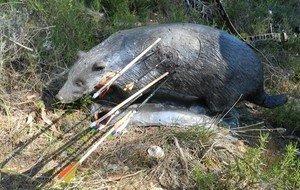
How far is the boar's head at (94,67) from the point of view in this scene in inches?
111

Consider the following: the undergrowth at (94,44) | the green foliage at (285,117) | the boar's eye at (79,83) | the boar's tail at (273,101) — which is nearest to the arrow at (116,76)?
the boar's eye at (79,83)

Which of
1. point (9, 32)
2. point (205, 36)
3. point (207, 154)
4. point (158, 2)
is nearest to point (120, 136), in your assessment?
point (207, 154)

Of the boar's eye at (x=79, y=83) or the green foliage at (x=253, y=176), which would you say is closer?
the green foliage at (x=253, y=176)

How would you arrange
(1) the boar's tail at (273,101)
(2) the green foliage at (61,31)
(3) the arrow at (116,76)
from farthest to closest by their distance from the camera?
(2) the green foliage at (61,31), (1) the boar's tail at (273,101), (3) the arrow at (116,76)

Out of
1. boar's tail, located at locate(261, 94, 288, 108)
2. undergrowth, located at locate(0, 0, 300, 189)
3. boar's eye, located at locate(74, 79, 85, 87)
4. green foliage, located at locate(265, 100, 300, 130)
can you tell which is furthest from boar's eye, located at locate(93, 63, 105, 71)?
green foliage, located at locate(265, 100, 300, 130)

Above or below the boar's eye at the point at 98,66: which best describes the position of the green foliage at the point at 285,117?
below

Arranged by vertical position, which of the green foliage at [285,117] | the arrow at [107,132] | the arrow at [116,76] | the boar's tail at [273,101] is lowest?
the green foliage at [285,117]

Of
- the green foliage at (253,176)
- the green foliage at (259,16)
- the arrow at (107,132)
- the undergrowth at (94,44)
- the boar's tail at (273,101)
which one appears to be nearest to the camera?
the arrow at (107,132)

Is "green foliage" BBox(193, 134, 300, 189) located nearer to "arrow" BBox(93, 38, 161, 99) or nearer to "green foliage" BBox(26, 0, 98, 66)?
"arrow" BBox(93, 38, 161, 99)

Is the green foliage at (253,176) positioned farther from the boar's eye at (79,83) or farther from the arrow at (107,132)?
the boar's eye at (79,83)

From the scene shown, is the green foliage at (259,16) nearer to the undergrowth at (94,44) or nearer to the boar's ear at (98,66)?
the undergrowth at (94,44)

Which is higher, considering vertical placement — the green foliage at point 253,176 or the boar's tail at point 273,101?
the boar's tail at point 273,101

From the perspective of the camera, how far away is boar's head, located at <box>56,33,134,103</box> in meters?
2.83

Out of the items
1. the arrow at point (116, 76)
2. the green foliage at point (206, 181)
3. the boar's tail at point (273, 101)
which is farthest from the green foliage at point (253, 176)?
the arrow at point (116, 76)
